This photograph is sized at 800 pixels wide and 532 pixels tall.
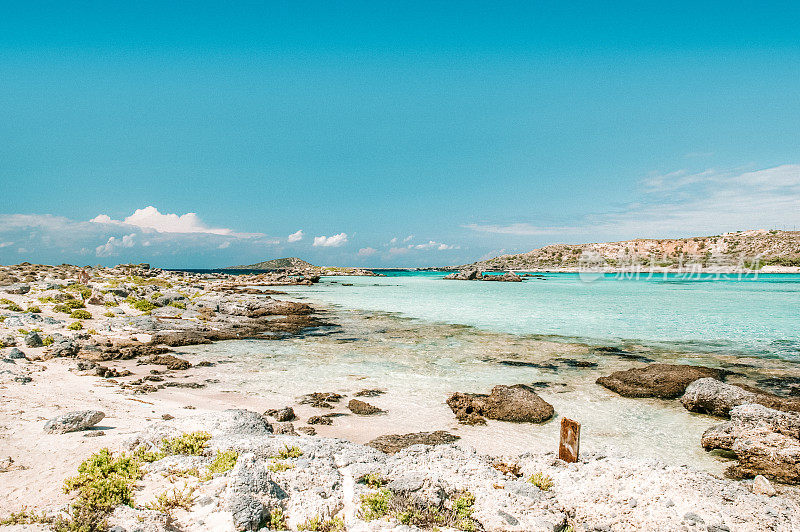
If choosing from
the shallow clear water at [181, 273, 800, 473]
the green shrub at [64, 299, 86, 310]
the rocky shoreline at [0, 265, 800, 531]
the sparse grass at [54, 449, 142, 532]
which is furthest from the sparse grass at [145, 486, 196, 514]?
the green shrub at [64, 299, 86, 310]

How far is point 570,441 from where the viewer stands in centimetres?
735

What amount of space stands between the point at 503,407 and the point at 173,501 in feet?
29.3

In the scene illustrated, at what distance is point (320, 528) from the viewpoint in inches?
215

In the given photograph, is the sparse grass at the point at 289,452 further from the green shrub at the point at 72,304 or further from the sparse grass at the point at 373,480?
the green shrub at the point at 72,304

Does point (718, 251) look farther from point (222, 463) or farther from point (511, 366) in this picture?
point (222, 463)

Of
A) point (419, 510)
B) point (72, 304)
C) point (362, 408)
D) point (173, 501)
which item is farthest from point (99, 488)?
point (72, 304)

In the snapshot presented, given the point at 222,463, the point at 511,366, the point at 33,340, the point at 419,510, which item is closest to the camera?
the point at 419,510

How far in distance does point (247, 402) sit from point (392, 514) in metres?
8.70

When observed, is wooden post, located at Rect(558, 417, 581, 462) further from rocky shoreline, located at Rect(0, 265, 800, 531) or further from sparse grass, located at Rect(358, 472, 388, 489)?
sparse grass, located at Rect(358, 472, 388, 489)

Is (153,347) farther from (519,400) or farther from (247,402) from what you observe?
(519,400)

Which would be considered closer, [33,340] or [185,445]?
[185,445]

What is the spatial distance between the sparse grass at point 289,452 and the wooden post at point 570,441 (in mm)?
4822

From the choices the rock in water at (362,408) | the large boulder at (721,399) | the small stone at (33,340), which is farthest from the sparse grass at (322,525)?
the small stone at (33,340)

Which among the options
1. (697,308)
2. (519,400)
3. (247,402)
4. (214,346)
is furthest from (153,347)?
(697,308)
